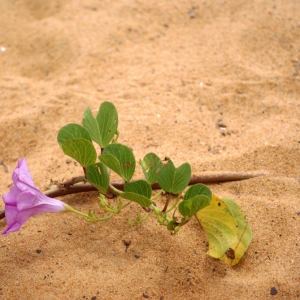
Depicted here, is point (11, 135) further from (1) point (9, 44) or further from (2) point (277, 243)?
(2) point (277, 243)

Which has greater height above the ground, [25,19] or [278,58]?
[25,19]

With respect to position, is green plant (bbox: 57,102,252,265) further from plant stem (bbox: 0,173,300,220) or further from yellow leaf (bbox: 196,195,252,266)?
plant stem (bbox: 0,173,300,220)

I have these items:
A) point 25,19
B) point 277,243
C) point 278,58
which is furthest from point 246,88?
point 25,19

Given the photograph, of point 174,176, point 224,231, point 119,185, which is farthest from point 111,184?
point 224,231

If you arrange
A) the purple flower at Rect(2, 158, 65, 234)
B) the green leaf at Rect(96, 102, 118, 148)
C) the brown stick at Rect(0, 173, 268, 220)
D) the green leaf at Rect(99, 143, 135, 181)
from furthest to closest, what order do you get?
the brown stick at Rect(0, 173, 268, 220) < the green leaf at Rect(96, 102, 118, 148) < the green leaf at Rect(99, 143, 135, 181) < the purple flower at Rect(2, 158, 65, 234)

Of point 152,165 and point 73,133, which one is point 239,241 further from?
point 73,133

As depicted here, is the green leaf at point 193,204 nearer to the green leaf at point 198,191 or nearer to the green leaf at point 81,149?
the green leaf at point 198,191

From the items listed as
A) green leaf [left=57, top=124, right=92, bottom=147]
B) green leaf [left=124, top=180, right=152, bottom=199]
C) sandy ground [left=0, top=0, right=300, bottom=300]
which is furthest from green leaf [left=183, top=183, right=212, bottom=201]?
green leaf [left=57, top=124, right=92, bottom=147]
